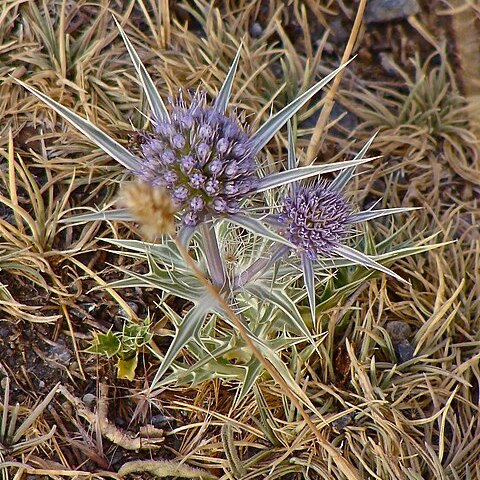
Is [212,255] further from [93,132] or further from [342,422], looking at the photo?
[342,422]

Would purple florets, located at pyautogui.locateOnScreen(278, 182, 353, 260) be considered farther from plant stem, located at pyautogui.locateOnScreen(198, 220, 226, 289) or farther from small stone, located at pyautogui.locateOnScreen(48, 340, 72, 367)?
small stone, located at pyautogui.locateOnScreen(48, 340, 72, 367)

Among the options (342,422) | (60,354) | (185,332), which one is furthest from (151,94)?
(342,422)

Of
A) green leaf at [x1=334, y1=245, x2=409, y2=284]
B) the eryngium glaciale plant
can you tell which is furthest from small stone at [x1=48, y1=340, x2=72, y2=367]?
green leaf at [x1=334, y1=245, x2=409, y2=284]

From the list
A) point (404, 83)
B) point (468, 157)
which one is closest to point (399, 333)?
point (468, 157)

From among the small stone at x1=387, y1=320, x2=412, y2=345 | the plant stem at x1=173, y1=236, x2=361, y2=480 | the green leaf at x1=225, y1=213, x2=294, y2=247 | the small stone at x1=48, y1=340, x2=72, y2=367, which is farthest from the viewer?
the small stone at x1=387, y1=320, x2=412, y2=345

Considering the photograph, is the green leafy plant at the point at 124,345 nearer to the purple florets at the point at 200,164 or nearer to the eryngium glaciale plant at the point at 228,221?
the eryngium glaciale plant at the point at 228,221

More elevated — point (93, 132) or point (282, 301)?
point (93, 132)
